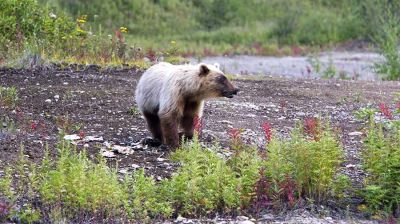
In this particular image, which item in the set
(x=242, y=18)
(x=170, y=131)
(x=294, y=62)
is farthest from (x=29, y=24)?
(x=242, y=18)

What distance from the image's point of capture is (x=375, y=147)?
7.67 metres

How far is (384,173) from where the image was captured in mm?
7594

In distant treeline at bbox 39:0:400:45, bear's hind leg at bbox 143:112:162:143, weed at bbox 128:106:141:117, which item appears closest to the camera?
bear's hind leg at bbox 143:112:162:143

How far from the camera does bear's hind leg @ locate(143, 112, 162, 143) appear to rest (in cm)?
982

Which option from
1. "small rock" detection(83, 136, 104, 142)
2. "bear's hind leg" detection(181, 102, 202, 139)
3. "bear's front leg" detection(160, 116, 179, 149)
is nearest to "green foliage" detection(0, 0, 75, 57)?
"bear's hind leg" detection(181, 102, 202, 139)

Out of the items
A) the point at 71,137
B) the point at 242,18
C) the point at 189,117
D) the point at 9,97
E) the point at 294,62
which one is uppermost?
the point at 242,18

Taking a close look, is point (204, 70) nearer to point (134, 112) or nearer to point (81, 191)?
point (134, 112)

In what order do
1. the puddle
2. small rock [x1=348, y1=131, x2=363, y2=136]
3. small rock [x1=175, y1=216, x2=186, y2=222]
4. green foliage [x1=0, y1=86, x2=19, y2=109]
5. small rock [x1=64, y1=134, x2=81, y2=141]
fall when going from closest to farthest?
small rock [x1=175, y1=216, x2=186, y2=222] < small rock [x1=64, y1=134, x2=81, y2=141] < green foliage [x1=0, y1=86, x2=19, y2=109] < small rock [x1=348, y1=131, x2=363, y2=136] < the puddle

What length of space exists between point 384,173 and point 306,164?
74cm

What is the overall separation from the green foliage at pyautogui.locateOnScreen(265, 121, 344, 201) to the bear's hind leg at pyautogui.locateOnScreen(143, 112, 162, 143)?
7.66 feet

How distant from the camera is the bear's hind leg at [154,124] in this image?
32.2 feet

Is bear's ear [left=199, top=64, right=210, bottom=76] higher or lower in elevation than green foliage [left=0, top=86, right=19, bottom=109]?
higher

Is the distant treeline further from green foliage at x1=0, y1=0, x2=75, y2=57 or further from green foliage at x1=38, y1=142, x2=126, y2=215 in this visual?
green foliage at x1=38, y1=142, x2=126, y2=215

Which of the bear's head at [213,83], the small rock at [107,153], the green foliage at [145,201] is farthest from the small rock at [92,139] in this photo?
the green foliage at [145,201]
